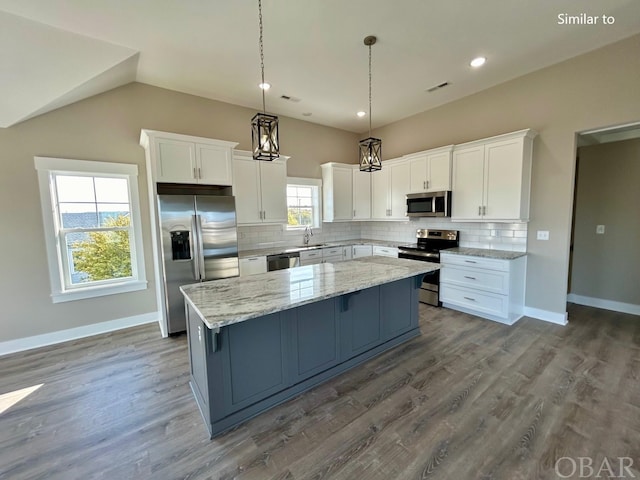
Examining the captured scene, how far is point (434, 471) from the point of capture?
164cm

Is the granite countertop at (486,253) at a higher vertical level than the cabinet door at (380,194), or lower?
lower

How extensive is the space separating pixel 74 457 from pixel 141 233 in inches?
106

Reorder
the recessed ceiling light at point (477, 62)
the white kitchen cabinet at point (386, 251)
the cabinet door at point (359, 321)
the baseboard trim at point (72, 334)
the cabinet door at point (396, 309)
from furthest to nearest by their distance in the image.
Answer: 1. the white kitchen cabinet at point (386, 251)
2. the recessed ceiling light at point (477, 62)
3. the baseboard trim at point (72, 334)
4. the cabinet door at point (396, 309)
5. the cabinet door at point (359, 321)

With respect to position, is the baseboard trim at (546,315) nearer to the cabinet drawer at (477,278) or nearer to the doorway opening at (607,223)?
the cabinet drawer at (477,278)

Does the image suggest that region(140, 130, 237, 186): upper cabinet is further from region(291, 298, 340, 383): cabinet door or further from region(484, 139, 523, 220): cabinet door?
region(484, 139, 523, 220): cabinet door

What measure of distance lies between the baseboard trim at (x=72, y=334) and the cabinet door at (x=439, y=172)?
473 centimetres

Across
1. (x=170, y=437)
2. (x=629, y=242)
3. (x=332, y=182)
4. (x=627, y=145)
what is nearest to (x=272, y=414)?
(x=170, y=437)

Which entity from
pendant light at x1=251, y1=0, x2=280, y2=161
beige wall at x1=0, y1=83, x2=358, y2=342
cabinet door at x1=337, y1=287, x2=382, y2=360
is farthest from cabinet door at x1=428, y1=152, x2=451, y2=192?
beige wall at x1=0, y1=83, x2=358, y2=342

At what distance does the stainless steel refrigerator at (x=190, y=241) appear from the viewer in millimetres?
3396

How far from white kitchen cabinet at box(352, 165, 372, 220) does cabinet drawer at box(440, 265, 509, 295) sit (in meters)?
1.99

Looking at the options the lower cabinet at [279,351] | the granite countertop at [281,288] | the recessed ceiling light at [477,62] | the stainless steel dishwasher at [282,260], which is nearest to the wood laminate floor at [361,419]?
the lower cabinet at [279,351]

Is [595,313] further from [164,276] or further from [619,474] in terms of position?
[164,276]

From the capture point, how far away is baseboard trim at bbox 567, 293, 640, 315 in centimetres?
389

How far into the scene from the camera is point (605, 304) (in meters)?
4.13
